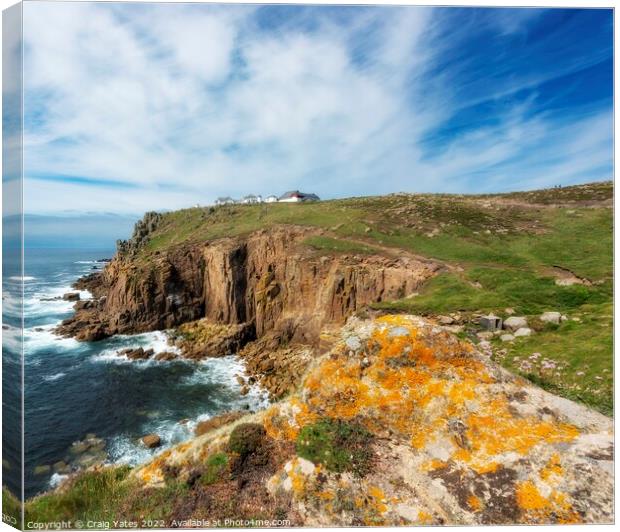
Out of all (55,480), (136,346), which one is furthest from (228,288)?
(55,480)

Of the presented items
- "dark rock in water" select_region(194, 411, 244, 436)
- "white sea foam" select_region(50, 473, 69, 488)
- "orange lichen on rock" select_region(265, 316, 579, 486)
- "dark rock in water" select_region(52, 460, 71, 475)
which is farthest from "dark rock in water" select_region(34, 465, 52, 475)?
"orange lichen on rock" select_region(265, 316, 579, 486)

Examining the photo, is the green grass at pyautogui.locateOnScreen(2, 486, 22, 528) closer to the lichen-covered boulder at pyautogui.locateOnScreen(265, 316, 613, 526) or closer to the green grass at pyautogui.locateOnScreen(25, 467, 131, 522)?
the green grass at pyautogui.locateOnScreen(25, 467, 131, 522)

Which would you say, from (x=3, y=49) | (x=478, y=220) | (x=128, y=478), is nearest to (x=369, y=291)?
(x=478, y=220)

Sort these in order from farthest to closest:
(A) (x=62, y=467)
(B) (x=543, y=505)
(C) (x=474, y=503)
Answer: (A) (x=62, y=467) < (C) (x=474, y=503) < (B) (x=543, y=505)

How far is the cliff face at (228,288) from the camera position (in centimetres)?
2227

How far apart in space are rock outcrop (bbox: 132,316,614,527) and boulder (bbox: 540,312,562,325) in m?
3.73

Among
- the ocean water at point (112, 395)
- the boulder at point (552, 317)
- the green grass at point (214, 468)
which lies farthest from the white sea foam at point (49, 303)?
the boulder at point (552, 317)

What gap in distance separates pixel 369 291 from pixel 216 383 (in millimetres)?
12330

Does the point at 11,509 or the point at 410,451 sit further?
the point at 11,509

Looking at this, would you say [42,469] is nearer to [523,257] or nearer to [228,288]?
[228,288]

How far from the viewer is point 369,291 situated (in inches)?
683

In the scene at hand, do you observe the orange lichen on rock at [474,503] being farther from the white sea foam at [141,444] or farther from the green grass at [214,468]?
the white sea foam at [141,444]

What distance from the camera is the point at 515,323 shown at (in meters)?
9.31

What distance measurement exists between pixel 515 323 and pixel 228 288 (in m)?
23.5
